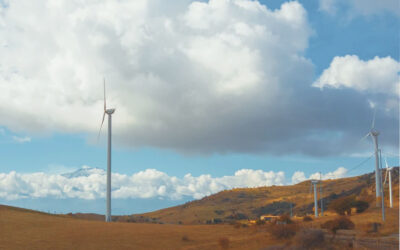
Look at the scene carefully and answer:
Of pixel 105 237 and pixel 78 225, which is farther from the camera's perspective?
pixel 78 225

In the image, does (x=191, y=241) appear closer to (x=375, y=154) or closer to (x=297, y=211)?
(x=375, y=154)

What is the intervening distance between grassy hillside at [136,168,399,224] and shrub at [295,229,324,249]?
7002 cm

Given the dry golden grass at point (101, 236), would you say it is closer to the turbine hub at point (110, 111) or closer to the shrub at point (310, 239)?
the shrub at point (310, 239)

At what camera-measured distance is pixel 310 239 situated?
37406 mm

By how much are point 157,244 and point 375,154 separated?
53.0 meters

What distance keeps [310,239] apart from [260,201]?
12295cm

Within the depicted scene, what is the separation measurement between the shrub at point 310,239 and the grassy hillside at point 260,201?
230ft

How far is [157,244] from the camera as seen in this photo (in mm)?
44938

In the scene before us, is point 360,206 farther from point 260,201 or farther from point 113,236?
point 260,201

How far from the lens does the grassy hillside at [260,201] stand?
129 meters

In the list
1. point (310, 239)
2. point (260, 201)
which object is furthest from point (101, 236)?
point (260, 201)

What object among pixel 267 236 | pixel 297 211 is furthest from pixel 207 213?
pixel 267 236

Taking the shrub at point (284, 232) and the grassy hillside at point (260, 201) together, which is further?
the grassy hillside at point (260, 201)

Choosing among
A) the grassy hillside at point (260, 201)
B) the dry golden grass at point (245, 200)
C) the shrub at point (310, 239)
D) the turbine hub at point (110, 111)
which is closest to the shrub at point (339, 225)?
the shrub at point (310, 239)
